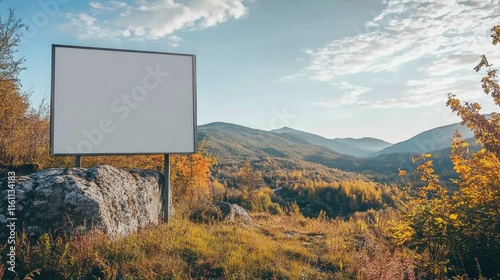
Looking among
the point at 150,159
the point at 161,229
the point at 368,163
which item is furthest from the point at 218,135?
the point at 161,229

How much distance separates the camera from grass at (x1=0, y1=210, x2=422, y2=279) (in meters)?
5.82

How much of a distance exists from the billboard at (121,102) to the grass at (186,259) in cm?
275

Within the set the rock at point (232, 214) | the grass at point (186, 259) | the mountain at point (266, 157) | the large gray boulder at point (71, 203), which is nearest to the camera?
the grass at point (186, 259)

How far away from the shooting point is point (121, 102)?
926 centimetres

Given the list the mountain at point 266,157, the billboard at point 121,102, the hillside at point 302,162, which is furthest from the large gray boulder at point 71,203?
the hillside at point 302,162

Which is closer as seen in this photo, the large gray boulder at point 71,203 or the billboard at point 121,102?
the large gray boulder at point 71,203

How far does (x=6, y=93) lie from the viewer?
9.87m

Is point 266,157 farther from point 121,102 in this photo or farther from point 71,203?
point 71,203

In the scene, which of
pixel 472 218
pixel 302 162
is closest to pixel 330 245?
pixel 472 218

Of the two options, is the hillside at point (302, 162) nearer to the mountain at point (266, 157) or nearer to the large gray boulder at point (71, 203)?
the mountain at point (266, 157)

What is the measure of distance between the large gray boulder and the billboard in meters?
1.15

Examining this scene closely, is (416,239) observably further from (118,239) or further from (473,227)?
(118,239)

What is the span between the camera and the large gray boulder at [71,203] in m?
6.72

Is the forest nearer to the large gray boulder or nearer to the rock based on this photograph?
the large gray boulder
